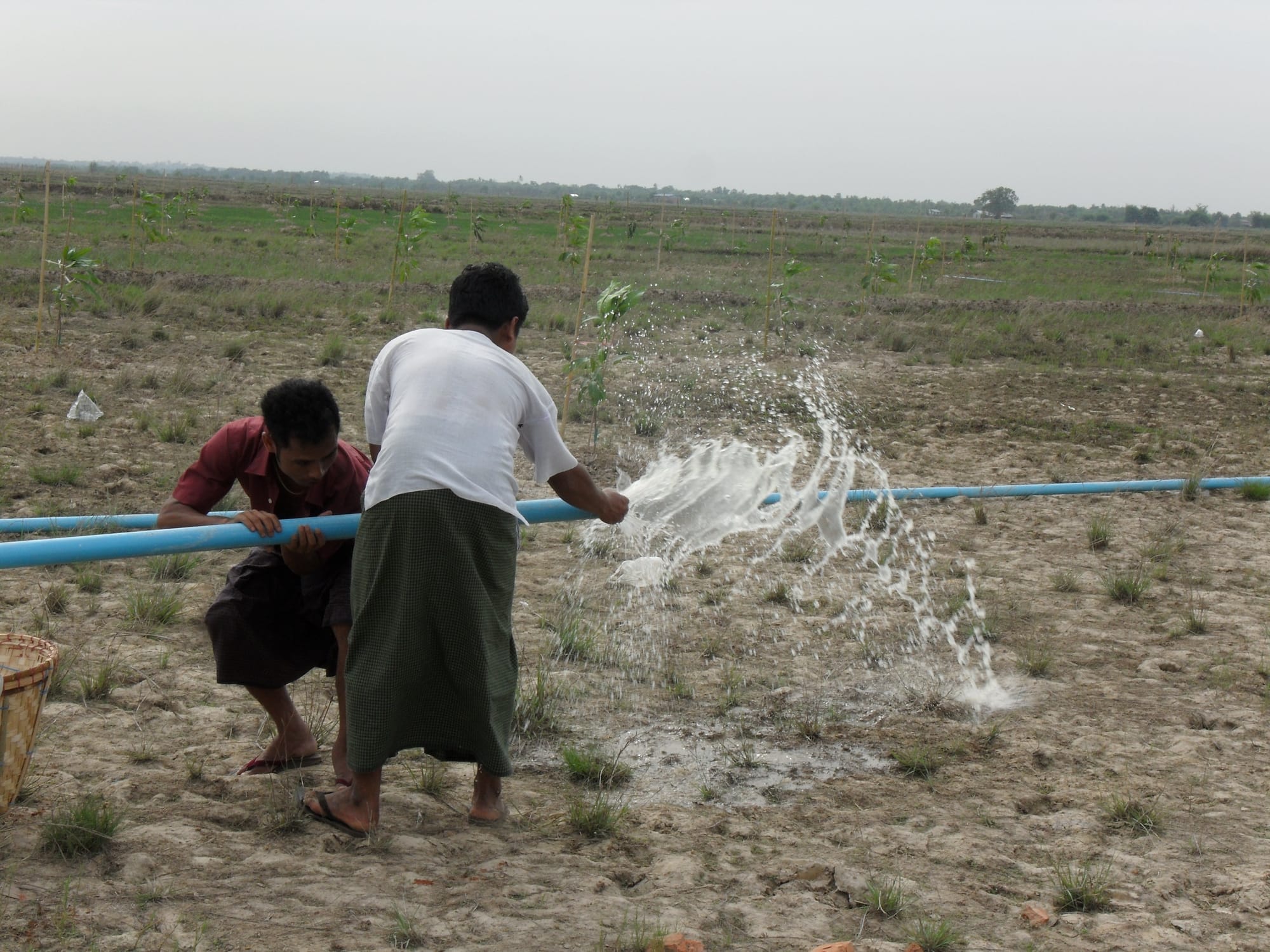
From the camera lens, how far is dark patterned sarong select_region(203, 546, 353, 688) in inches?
125

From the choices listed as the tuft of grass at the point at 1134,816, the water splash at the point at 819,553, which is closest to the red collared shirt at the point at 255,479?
the water splash at the point at 819,553

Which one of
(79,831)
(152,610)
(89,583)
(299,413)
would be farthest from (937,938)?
(89,583)

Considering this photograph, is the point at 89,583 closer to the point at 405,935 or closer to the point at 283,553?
the point at 283,553

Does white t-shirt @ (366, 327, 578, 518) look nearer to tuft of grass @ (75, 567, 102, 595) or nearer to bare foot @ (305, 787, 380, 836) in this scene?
bare foot @ (305, 787, 380, 836)

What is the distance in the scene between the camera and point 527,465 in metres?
7.86

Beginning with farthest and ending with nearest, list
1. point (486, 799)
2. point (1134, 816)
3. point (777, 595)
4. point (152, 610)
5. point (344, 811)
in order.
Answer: point (777, 595), point (152, 610), point (1134, 816), point (486, 799), point (344, 811)

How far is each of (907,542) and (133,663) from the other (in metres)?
4.31

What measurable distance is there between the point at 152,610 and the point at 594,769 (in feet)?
7.18

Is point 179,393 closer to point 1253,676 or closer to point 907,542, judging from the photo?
point 907,542

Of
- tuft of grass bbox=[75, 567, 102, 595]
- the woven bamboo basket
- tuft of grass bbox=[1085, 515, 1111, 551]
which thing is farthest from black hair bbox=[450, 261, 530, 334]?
tuft of grass bbox=[1085, 515, 1111, 551]

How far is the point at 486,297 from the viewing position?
9.73 feet

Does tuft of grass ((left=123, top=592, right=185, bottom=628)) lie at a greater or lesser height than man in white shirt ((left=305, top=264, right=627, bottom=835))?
lesser

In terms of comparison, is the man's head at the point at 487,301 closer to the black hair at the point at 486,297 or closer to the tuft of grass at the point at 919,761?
the black hair at the point at 486,297

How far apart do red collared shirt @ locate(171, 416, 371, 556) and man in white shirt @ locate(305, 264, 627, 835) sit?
12.8 inches
